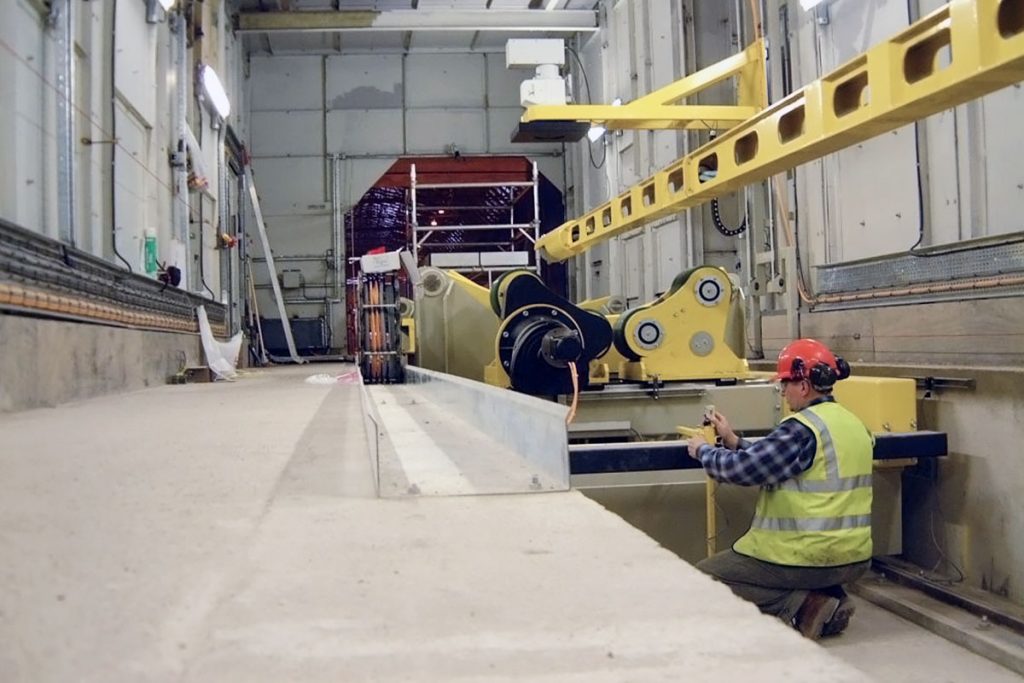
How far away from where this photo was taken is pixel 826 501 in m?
3.06

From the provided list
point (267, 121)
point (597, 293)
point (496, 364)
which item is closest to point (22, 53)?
point (496, 364)

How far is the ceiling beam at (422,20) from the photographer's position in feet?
44.0

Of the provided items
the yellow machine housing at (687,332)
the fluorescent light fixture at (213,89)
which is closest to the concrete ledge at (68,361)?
the yellow machine housing at (687,332)

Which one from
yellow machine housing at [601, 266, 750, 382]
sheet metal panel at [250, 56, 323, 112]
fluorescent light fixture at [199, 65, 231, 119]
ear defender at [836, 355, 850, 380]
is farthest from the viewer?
sheet metal panel at [250, 56, 323, 112]

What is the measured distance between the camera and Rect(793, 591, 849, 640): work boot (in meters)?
3.26

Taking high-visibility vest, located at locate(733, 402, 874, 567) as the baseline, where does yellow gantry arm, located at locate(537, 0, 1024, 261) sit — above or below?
above

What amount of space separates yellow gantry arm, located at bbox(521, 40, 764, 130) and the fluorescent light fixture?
5208 mm

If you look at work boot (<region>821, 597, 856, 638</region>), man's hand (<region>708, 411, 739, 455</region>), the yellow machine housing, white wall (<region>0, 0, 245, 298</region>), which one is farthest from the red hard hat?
white wall (<region>0, 0, 245, 298</region>)

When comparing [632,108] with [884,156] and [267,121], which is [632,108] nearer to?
[884,156]

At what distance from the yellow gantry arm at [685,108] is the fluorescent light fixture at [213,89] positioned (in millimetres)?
5208

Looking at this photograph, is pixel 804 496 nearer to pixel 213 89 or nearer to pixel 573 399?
pixel 573 399

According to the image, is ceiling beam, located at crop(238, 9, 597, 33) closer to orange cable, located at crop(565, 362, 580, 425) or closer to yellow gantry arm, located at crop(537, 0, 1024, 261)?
yellow gantry arm, located at crop(537, 0, 1024, 261)

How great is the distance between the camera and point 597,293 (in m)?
13.6

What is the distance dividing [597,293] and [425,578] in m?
12.5
